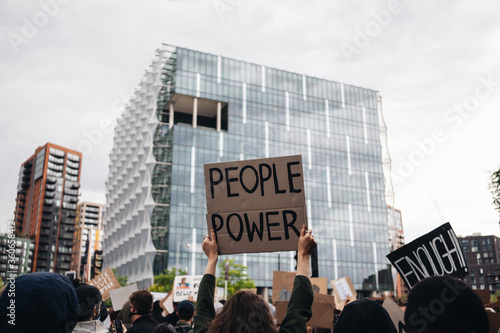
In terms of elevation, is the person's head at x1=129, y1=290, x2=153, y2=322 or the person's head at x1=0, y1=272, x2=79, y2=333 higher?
the person's head at x1=0, y1=272, x2=79, y2=333

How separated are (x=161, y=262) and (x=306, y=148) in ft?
98.4

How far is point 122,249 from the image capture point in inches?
3223

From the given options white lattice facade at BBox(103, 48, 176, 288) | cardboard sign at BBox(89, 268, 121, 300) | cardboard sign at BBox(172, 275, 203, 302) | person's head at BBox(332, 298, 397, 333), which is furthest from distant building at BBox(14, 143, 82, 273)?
person's head at BBox(332, 298, 397, 333)

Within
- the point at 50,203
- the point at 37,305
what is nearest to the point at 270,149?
the point at 37,305

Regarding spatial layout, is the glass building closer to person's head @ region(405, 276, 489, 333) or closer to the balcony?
person's head @ region(405, 276, 489, 333)

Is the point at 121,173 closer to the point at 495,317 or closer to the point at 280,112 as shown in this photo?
the point at 280,112

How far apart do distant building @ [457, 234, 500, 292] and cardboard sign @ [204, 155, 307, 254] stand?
554 feet

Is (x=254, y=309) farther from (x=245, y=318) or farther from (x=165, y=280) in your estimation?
(x=165, y=280)

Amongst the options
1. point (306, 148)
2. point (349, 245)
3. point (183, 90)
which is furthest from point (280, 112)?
point (349, 245)

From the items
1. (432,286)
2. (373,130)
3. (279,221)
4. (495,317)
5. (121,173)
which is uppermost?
(373,130)

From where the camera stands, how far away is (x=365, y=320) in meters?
2.64

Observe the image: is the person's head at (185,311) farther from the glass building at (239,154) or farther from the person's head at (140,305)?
the glass building at (239,154)

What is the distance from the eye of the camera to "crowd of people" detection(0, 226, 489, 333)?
77.6 inches

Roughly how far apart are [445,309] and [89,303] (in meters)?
2.89
